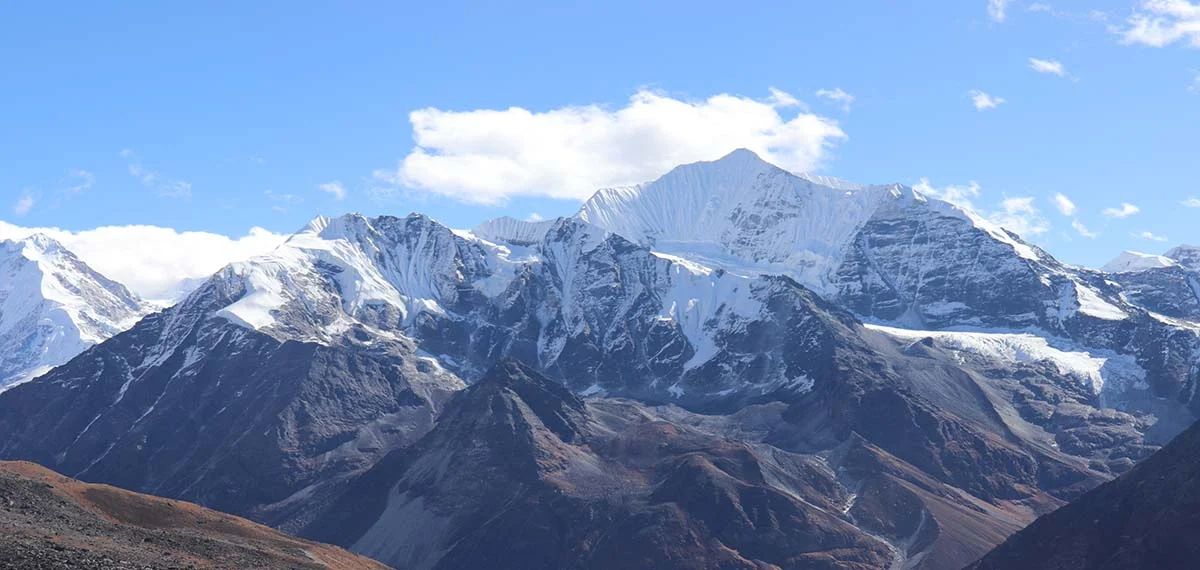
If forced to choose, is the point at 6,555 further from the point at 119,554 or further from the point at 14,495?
the point at 14,495

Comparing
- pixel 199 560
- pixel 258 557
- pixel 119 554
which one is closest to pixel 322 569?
pixel 258 557

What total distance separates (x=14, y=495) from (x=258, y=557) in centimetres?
2861

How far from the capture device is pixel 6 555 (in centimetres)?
14800

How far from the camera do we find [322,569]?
632ft

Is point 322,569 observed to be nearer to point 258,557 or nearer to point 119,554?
point 258,557

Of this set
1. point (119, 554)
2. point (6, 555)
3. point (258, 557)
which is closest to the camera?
point (6, 555)

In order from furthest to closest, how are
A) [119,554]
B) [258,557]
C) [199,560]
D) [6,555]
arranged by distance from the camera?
1. [258,557]
2. [199,560]
3. [119,554]
4. [6,555]

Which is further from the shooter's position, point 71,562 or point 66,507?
point 66,507

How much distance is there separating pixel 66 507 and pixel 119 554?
1097 inches

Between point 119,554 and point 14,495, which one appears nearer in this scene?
point 119,554

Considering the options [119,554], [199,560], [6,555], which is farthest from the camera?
[199,560]

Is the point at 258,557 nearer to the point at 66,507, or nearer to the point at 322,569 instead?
the point at 322,569

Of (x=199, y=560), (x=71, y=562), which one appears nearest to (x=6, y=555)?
(x=71, y=562)

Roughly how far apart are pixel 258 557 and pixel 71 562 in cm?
3874
